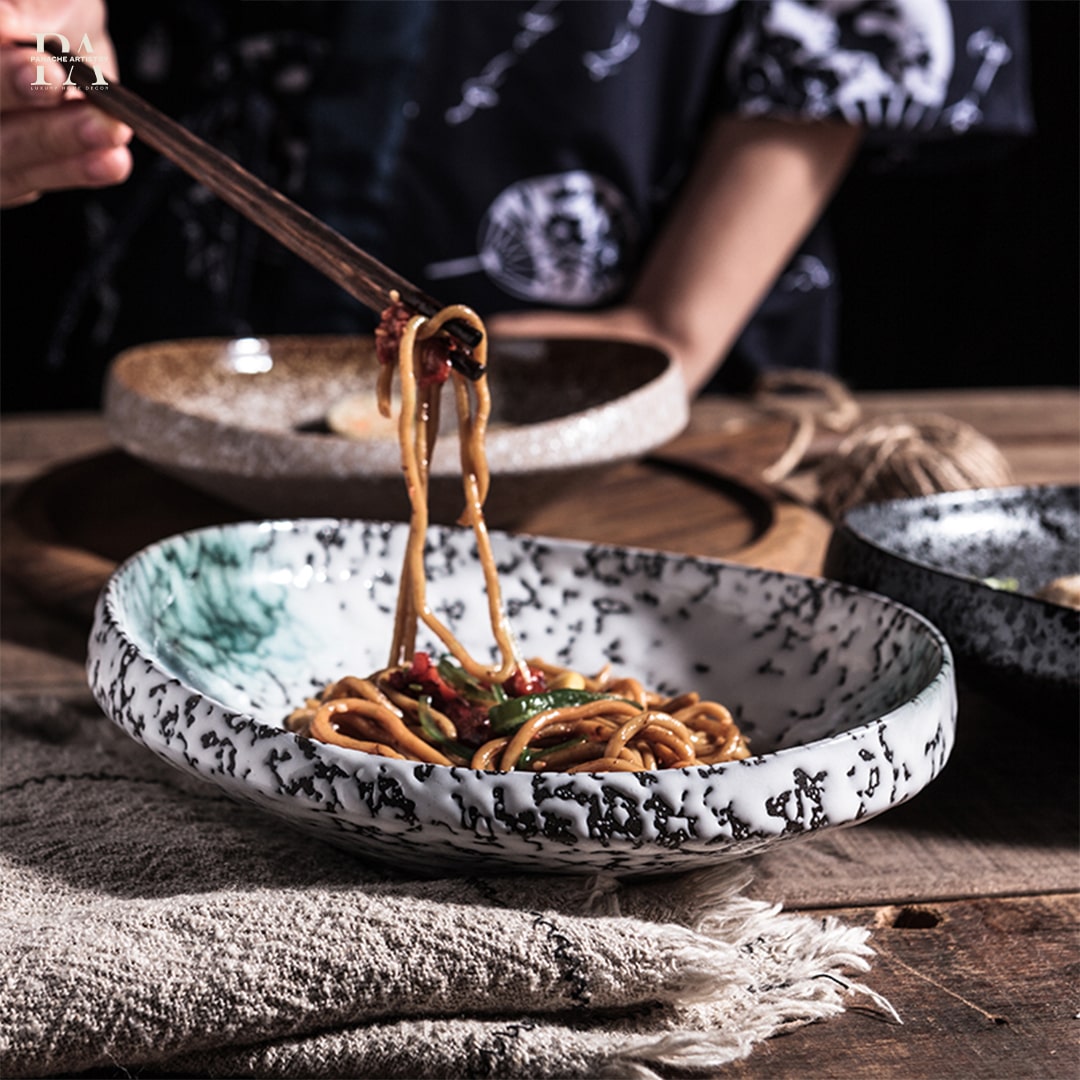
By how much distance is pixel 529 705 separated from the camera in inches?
34.4

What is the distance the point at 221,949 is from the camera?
0.68 meters

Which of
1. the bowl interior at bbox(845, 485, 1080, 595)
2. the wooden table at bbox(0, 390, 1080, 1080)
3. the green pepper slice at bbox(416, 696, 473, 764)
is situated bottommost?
the wooden table at bbox(0, 390, 1080, 1080)

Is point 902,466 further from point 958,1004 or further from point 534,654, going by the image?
point 958,1004

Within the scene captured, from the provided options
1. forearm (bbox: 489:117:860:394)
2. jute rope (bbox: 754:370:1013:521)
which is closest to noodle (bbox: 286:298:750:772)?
jute rope (bbox: 754:370:1013:521)

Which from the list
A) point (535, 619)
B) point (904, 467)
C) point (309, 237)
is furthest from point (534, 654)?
point (904, 467)

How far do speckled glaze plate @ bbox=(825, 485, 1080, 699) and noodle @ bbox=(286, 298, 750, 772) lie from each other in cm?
17

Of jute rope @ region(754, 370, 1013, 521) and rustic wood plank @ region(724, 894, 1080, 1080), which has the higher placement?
jute rope @ region(754, 370, 1013, 521)

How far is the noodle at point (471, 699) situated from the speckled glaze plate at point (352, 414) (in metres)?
0.20

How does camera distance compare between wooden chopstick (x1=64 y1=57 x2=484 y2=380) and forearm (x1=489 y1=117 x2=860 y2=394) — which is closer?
wooden chopstick (x1=64 y1=57 x2=484 y2=380)

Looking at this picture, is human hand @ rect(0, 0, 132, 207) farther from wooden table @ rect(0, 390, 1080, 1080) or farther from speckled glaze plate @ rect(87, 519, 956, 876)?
speckled glaze plate @ rect(87, 519, 956, 876)

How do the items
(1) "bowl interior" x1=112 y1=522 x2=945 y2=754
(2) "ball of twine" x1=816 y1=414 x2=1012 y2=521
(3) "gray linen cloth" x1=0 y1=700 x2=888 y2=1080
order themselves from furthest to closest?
(2) "ball of twine" x1=816 y1=414 x2=1012 y2=521
(1) "bowl interior" x1=112 y1=522 x2=945 y2=754
(3) "gray linen cloth" x1=0 y1=700 x2=888 y2=1080

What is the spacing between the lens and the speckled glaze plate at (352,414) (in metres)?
1.28

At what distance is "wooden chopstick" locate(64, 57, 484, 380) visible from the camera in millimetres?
991

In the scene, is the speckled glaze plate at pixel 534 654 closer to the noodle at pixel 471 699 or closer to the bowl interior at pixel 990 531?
the noodle at pixel 471 699
